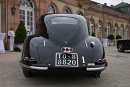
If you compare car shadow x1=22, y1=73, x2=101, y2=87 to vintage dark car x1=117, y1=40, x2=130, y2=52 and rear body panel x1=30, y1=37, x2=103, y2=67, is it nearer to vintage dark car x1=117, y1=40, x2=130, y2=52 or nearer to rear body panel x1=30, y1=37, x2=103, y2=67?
rear body panel x1=30, y1=37, x2=103, y2=67

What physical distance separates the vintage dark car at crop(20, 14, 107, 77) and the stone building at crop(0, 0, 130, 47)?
29.8ft

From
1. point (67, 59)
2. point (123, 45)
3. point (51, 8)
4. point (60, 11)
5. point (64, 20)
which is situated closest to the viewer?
point (67, 59)

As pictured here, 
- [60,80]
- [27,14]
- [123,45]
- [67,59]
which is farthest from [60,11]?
[67,59]

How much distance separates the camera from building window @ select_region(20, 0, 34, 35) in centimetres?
1357

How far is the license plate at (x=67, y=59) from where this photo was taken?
10.2 ft

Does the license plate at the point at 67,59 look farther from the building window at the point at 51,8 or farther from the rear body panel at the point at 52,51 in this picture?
the building window at the point at 51,8

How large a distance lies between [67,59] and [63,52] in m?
0.17

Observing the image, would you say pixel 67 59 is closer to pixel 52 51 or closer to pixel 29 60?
pixel 52 51

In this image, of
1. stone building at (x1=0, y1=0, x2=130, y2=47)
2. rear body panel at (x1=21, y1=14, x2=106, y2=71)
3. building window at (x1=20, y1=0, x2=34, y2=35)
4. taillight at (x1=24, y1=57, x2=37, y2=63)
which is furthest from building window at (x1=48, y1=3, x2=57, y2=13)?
taillight at (x1=24, y1=57, x2=37, y2=63)

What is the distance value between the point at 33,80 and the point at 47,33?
1121mm

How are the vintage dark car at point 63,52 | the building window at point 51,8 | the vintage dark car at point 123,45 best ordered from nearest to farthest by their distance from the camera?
the vintage dark car at point 63,52 < the vintage dark car at point 123,45 < the building window at point 51,8

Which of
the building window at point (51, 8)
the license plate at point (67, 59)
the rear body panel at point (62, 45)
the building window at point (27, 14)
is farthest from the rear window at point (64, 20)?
the building window at point (51, 8)

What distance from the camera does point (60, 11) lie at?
57.2 ft

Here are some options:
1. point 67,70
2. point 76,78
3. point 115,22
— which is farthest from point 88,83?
point 115,22
